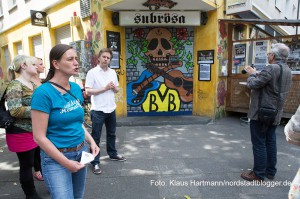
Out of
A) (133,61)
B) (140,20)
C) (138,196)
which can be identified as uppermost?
(140,20)

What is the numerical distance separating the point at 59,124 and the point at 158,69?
547 centimetres

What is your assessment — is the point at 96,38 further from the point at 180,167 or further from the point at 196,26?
the point at 180,167

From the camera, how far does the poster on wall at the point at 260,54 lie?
6605 mm

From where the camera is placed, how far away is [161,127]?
641cm

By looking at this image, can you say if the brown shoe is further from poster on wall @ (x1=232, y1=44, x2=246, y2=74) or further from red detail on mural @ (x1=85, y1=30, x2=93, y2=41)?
red detail on mural @ (x1=85, y1=30, x2=93, y2=41)

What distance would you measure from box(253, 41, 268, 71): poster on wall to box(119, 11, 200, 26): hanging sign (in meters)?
1.76

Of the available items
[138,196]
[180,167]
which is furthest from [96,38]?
[138,196]

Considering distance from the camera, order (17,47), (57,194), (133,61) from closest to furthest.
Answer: (57,194), (133,61), (17,47)

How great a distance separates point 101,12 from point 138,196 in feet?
15.7

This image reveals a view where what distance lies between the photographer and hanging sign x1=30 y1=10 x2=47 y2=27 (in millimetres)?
7812

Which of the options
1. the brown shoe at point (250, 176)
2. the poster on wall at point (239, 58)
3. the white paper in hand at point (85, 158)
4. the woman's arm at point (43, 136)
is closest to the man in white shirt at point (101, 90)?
the white paper in hand at point (85, 158)

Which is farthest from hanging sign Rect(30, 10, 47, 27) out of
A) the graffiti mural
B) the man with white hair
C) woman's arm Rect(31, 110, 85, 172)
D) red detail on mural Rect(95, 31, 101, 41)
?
woman's arm Rect(31, 110, 85, 172)

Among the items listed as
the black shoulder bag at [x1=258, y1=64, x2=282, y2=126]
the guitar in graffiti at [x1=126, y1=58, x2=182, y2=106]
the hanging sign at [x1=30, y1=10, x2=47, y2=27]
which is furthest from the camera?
the hanging sign at [x1=30, y1=10, x2=47, y2=27]

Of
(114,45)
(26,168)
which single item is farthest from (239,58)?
(26,168)
